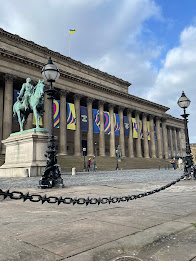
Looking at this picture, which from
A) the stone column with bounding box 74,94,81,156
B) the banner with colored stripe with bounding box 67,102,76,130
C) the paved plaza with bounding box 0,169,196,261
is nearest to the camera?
the paved plaza with bounding box 0,169,196,261

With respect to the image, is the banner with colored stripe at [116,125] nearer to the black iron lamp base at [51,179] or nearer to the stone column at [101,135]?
the stone column at [101,135]

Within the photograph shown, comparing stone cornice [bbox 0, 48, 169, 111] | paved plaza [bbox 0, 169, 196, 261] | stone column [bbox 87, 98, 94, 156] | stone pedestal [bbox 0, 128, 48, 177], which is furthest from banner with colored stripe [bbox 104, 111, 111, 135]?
paved plaza [bbox 0, 169, 196, 261]

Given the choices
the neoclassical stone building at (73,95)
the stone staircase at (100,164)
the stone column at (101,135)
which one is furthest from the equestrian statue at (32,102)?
the stone column at (101,135)

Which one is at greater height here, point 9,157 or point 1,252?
point 9,157

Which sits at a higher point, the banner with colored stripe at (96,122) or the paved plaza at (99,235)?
the banner with colored stripe at (96,122)

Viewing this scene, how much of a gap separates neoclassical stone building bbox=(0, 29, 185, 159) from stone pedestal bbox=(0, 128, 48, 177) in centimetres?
1537

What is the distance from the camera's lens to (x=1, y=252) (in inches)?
99.0

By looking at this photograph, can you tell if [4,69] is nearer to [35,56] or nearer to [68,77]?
[35,56]

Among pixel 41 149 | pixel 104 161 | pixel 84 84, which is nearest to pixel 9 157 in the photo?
pixel 41 149

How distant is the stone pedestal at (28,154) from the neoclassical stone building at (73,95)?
1537 centimetres

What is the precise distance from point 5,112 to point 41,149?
19.3 metres

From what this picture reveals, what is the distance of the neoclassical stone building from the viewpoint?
3420 centimetres

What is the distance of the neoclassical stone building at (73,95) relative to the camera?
34203 mm

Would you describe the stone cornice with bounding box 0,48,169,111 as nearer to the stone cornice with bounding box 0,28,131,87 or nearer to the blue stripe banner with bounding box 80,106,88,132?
the stone cornice with bounding box 0,28,131,87
